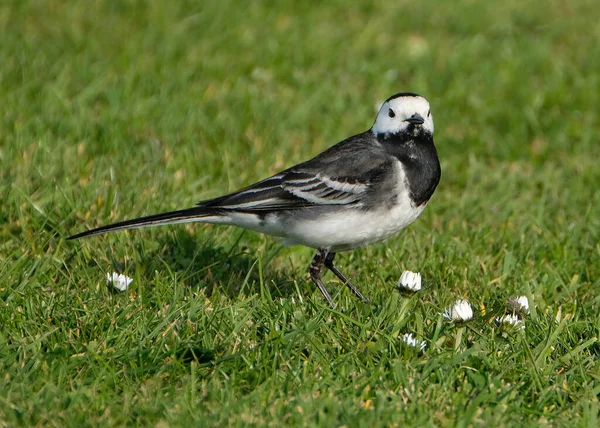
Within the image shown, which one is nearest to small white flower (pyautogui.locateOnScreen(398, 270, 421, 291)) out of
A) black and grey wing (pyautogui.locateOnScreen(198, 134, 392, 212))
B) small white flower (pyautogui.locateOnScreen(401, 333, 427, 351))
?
small white flower (pyautogui.locateOnScreen(401, 333, 427, 351))

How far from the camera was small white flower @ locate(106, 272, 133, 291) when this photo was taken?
5031 mm

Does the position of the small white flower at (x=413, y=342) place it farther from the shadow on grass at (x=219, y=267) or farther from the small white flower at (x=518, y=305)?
the shadow on grass at (x=219, y=267)

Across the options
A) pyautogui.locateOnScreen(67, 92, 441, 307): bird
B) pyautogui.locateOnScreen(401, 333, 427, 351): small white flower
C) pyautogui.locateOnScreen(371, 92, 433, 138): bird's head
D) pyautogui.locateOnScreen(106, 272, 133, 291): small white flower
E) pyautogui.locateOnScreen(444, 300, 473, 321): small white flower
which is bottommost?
pyautogui.locateOnScreen(106, 272, 133, 291): small white flower

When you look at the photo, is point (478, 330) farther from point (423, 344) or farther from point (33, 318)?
point (33, 318)

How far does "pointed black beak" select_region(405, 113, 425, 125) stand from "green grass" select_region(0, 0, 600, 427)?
3.05 ft

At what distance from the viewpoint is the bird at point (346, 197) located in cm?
523

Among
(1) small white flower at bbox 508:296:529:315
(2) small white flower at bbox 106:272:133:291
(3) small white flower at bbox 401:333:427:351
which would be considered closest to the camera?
(3) small white flower at bbox 401:333:427:351

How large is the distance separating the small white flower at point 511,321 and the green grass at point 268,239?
0.08 metres

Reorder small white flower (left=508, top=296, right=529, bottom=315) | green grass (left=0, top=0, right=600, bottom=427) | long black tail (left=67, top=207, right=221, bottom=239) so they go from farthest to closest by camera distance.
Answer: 1. long black tail (left=67, top=207, right=221, bottom=239)
2. small white flower (left=508, top=296, right=529, bottom=315)
3. green grass (left=0, top=0, right=600, bottom=427)

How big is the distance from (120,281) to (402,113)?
1957 mm

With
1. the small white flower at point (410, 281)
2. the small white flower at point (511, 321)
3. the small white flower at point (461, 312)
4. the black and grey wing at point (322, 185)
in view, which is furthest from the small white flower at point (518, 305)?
the black and grey wing at point (322, 185)

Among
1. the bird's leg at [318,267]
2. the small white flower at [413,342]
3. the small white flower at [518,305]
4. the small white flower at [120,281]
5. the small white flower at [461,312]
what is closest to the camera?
the small white flower at [413,342]

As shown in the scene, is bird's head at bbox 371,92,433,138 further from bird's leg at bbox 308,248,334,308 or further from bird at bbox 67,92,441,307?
bird's leg at bbox 308,248,334,308

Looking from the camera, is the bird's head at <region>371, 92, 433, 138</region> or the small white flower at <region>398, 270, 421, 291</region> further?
the bird's head at <region>371, 92, 433, 138</region>
